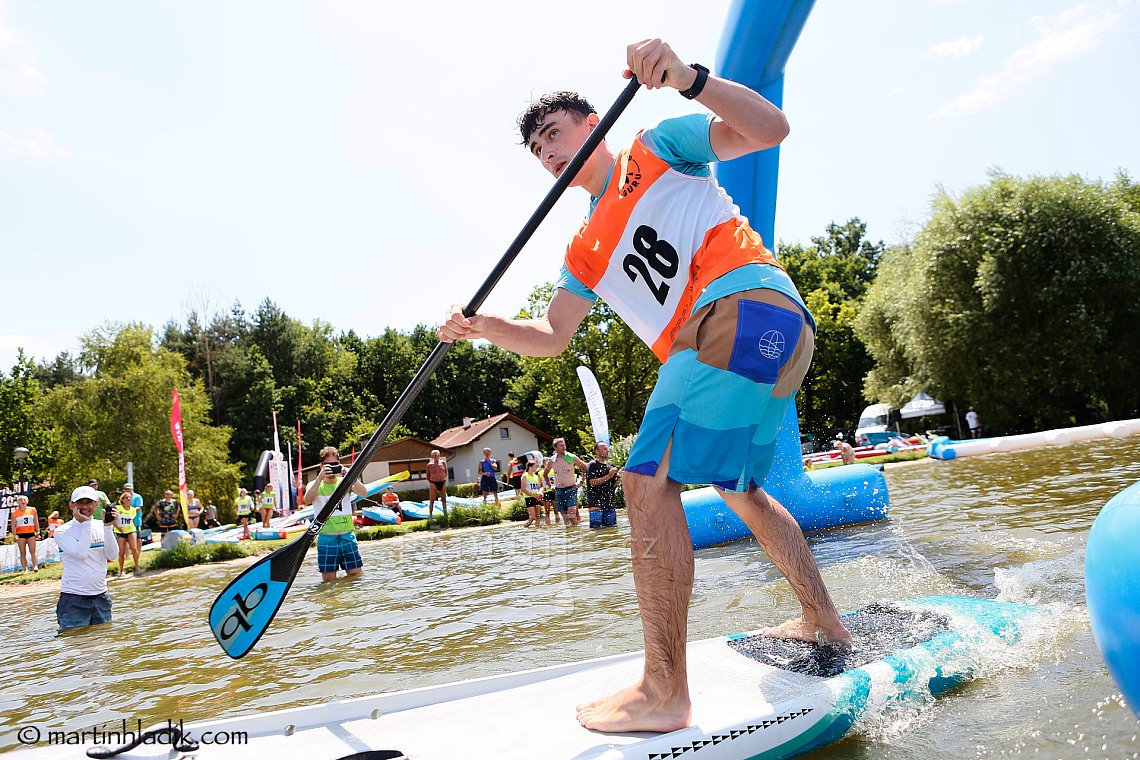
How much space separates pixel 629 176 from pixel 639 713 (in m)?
1.76

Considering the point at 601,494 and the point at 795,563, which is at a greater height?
the point at 795,563

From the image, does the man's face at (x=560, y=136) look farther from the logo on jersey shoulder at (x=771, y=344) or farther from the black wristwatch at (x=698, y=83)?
the logo on jersey shoulder at (x=771, y=344)

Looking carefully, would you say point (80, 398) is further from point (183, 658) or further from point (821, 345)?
point (821, 345)

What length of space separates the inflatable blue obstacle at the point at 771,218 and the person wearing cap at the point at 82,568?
5.92 meters

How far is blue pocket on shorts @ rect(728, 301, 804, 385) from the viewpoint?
2.40 m

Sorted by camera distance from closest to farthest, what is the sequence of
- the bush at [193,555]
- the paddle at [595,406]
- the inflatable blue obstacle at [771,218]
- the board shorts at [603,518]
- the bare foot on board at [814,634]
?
the bare foot on board at [814,634]
the inflatable blue obstacle at [771,218]
the board shorts at [603,518]
the bush at [193,555]
the paddle at [595,406]

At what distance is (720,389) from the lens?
7.82 ft

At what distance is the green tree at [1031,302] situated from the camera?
82.9 ft

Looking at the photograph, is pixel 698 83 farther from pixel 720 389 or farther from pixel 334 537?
pixel 334 537

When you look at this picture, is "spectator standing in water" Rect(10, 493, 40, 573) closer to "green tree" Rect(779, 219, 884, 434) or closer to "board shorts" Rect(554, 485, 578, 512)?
"board shorts" Rect(554, 485, 578, 512)

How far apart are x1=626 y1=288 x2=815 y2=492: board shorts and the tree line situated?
2758 cm

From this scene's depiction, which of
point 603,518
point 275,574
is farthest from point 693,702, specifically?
point 603,518

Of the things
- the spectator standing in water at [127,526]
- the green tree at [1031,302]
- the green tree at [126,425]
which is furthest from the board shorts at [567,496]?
the green tree at [126,425]

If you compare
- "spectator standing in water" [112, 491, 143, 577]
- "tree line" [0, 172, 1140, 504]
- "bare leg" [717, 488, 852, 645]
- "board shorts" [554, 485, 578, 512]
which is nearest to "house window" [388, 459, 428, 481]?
"tree line" [0, 172, 1140, 504]
